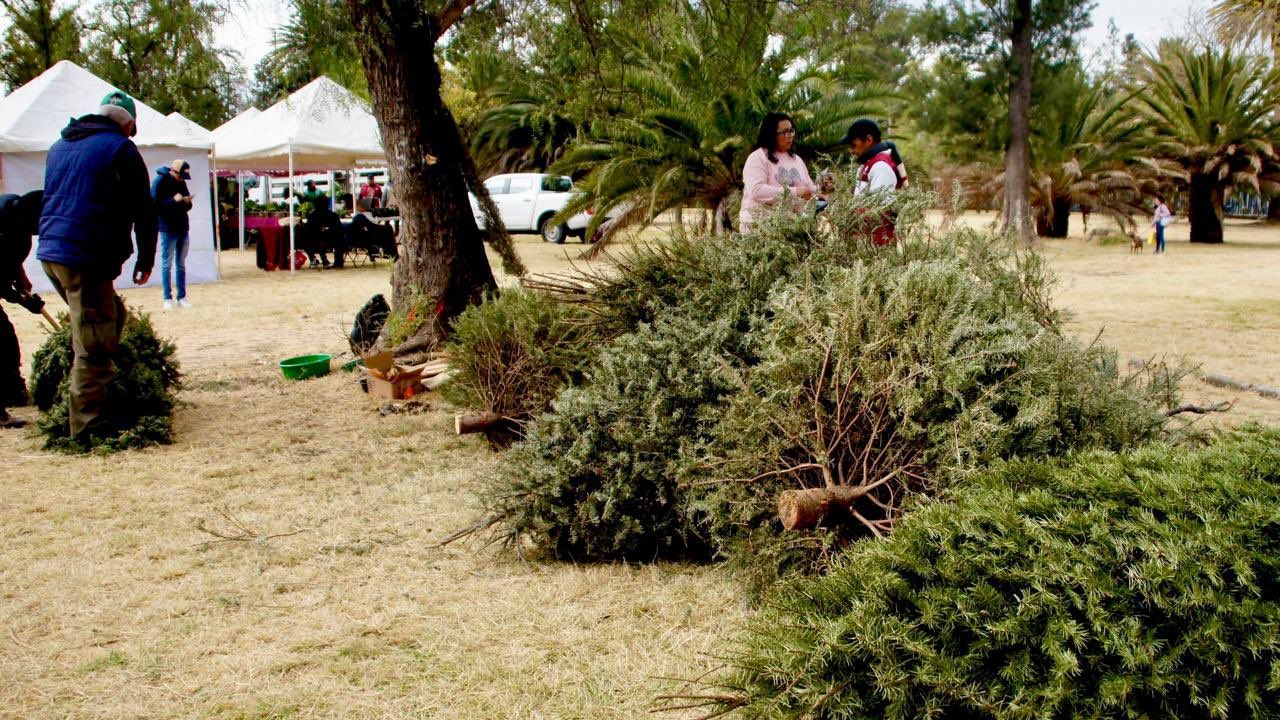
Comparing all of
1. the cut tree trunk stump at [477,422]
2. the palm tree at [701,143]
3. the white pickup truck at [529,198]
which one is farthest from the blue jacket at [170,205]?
the white pickup truck at [529,198]

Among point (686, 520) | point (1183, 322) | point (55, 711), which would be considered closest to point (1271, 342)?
point (1183, 322)

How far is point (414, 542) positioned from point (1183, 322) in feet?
30.5

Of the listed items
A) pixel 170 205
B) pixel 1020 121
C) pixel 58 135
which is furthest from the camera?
pixel 1020 121

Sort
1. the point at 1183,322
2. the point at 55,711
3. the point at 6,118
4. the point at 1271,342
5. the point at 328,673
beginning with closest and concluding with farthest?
the point at 55,711 → the point at 328,673 → the point at 1271,342 → the point at 1183,322 → the point at 6,118

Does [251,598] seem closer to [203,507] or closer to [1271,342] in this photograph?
[203,507]

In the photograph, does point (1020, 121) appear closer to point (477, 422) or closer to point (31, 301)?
point (477, 422)

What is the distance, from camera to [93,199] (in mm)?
5605

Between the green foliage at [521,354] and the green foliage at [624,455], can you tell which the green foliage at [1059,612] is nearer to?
the green foliage at [624,455]

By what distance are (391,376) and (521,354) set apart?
84.3 inches

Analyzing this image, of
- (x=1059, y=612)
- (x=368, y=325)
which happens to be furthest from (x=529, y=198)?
(x=1059, y=612)

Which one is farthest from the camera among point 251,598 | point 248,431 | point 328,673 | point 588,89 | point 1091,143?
point 1091,143

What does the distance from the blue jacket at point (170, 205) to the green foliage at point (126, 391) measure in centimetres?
682

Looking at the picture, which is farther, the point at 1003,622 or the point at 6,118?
the point at 6,118

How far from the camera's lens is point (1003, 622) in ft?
7.27
